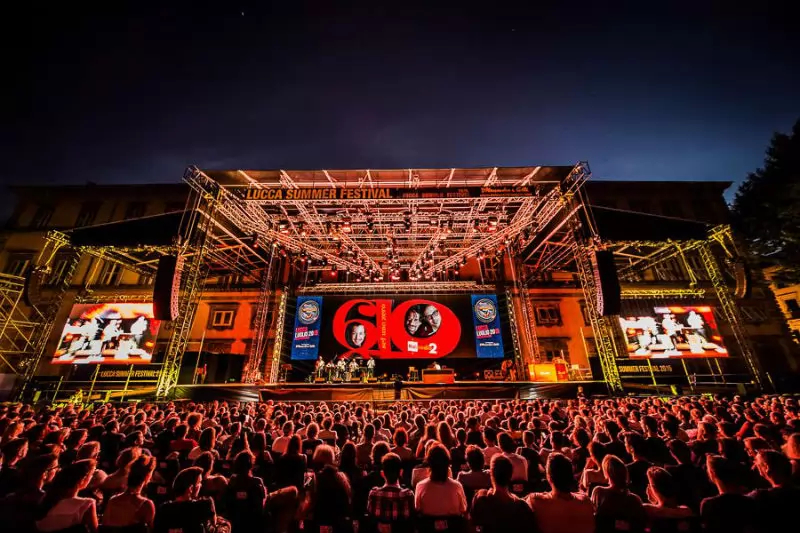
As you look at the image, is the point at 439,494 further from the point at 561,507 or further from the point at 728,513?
the point at 728,513

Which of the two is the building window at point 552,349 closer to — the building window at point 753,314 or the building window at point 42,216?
the building window at point 753,314

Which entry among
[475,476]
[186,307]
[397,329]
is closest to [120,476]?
[475,476]

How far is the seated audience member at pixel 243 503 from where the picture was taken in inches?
113

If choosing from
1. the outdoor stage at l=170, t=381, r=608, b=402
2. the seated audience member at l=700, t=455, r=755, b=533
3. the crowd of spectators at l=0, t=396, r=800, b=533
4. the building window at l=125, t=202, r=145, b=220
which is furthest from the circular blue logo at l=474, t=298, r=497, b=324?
the building window at l=125, t=202, r=145, b=220

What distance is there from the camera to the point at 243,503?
291 centimetres

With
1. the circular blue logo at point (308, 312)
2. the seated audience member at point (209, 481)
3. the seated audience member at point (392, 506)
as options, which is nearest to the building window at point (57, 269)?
the circular blue logo at point (308, 312)

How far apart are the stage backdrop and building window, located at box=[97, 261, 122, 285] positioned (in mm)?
12191

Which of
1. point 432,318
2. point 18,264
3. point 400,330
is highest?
point 18,264

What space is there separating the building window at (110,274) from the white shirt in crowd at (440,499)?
83.1 ft

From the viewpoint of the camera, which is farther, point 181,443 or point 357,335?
point 357,335

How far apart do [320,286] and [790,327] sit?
2960 cm

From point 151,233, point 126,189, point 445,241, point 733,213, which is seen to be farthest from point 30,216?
point 733,213

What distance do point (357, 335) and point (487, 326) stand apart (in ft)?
26.3

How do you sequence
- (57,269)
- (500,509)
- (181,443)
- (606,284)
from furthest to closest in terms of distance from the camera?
1. (57,269)
2. (606,284)
3. (181,443)
4. (500,509)
